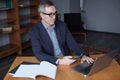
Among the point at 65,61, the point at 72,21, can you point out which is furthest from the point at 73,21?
the point at 65,61

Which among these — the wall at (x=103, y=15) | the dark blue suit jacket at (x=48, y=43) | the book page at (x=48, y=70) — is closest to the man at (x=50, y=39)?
the dark blue suit jacket at (x=48, y=43)

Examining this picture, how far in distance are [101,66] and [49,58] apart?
0.48m

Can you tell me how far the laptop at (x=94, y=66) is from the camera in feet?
4.98

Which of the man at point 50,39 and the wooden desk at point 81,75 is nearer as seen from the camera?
the wooden desk at point 81,75

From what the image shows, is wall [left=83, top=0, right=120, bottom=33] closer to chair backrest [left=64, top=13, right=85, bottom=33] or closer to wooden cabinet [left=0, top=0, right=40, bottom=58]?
chair backrest [left=64, top=13, right=85, bottom=33]

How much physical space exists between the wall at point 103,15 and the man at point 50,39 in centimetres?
453

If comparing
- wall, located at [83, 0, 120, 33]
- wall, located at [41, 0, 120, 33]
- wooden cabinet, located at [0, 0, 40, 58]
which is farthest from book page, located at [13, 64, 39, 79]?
wall, located at [83, 0, 120, 33]

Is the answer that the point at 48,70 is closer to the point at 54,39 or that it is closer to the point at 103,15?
the point at 54,39

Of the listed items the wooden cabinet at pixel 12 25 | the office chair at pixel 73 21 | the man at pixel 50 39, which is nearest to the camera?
the man at pixel 50 39

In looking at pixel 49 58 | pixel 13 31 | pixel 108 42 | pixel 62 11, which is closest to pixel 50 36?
pixel 49 58

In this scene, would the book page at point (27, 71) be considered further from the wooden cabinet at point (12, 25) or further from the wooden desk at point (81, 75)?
the wooden cabinet at point (12, 25)

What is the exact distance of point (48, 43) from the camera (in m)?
2.12

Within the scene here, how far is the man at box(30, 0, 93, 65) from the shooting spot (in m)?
1.91

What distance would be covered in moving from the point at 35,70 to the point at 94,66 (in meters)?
0.48
